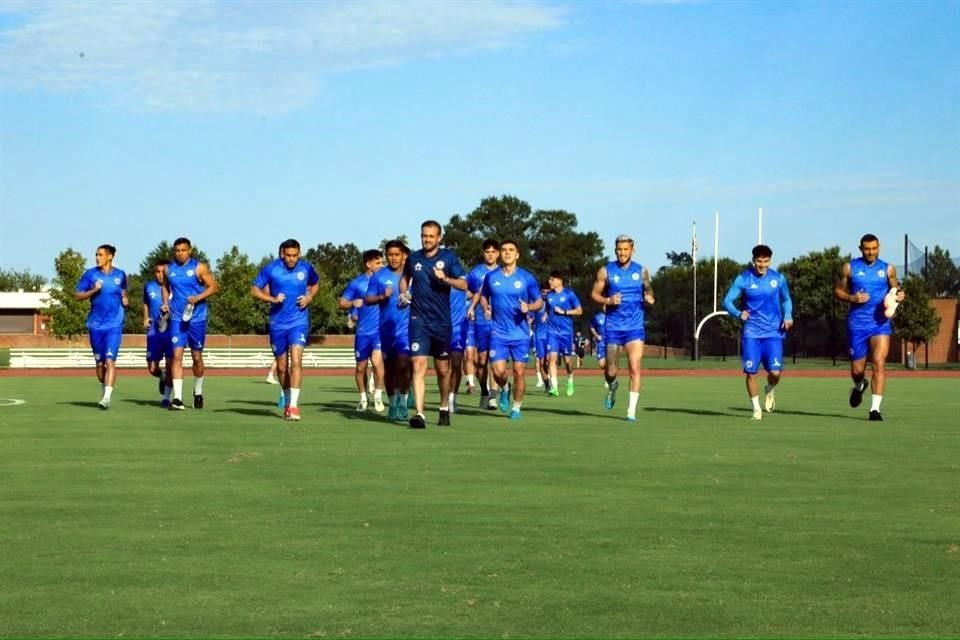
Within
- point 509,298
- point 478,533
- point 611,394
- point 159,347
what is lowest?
point 478,533

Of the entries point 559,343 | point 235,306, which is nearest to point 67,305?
point 235,306

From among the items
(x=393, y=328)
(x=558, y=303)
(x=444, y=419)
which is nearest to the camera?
(x=444, y=419)

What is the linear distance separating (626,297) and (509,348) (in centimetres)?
164

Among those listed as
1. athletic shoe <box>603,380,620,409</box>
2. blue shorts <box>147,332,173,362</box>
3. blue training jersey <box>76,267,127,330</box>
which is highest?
blue training jersey <box>76,267,127,330</box>

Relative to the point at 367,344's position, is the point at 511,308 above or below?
above

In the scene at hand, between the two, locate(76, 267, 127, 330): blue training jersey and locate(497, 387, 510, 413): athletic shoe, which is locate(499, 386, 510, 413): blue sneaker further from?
locate(76, 267, 127, 330): blue training jersey

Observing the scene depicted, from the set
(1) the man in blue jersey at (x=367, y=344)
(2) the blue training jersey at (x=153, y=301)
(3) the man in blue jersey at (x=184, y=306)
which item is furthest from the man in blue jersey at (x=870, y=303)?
(2) the blue training jersey at (x=153, y=301)

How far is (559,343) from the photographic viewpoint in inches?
1182

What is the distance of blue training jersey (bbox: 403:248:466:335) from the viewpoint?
60.4 ft

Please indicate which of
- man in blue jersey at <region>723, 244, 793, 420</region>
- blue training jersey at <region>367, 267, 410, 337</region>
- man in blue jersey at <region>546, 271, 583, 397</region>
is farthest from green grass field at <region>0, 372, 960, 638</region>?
man in blue jersey at <region>546, 271, 583, 397</region>

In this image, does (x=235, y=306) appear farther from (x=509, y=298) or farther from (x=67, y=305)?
(x=509, y=298)

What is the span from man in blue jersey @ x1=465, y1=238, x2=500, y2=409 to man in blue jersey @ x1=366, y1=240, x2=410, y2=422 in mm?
988

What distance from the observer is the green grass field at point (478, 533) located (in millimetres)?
6750

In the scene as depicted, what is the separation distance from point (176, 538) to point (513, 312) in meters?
11.7
